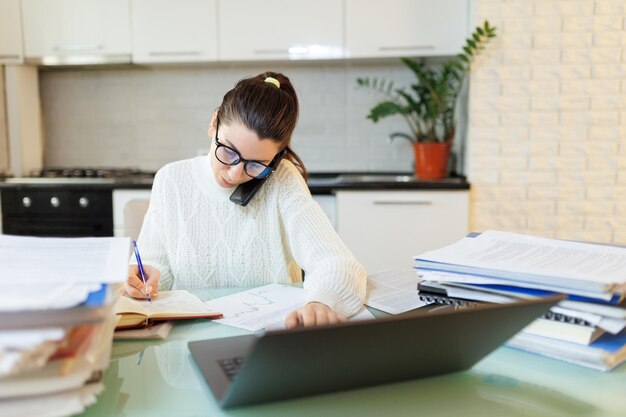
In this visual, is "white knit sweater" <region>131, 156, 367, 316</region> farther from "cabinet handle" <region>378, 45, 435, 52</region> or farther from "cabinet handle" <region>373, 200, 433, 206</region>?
"cabinet handle" <region>378, 45, 435, 52</region>

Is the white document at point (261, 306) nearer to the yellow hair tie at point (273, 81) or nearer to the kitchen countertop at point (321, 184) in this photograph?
the yellow hair tie at point (273, 81)

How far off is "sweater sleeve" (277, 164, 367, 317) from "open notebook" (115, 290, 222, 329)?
0.21 metres

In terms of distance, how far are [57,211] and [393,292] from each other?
7.69 ft

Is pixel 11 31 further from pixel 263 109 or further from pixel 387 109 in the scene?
pixel 263 109

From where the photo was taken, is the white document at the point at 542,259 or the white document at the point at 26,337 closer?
the white document at the point at 26,337

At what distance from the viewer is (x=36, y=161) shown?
3557mm

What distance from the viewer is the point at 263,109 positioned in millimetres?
1418

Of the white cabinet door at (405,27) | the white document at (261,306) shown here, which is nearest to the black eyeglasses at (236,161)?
the white document at (261,306)

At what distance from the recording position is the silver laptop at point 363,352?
643 mm

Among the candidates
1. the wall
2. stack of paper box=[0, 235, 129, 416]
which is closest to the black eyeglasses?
stack of paper box=[0, 235, 129, 416]

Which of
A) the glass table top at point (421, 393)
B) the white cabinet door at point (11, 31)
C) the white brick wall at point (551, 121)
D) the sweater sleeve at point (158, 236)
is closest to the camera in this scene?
the glass table top at point (421, 393)

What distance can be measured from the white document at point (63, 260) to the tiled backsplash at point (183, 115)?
8.85 feet

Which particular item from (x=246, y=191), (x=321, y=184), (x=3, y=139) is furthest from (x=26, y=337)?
(x=3, y=139)

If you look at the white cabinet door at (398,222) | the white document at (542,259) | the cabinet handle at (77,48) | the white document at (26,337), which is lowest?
the white cabinet door at (398,222)
